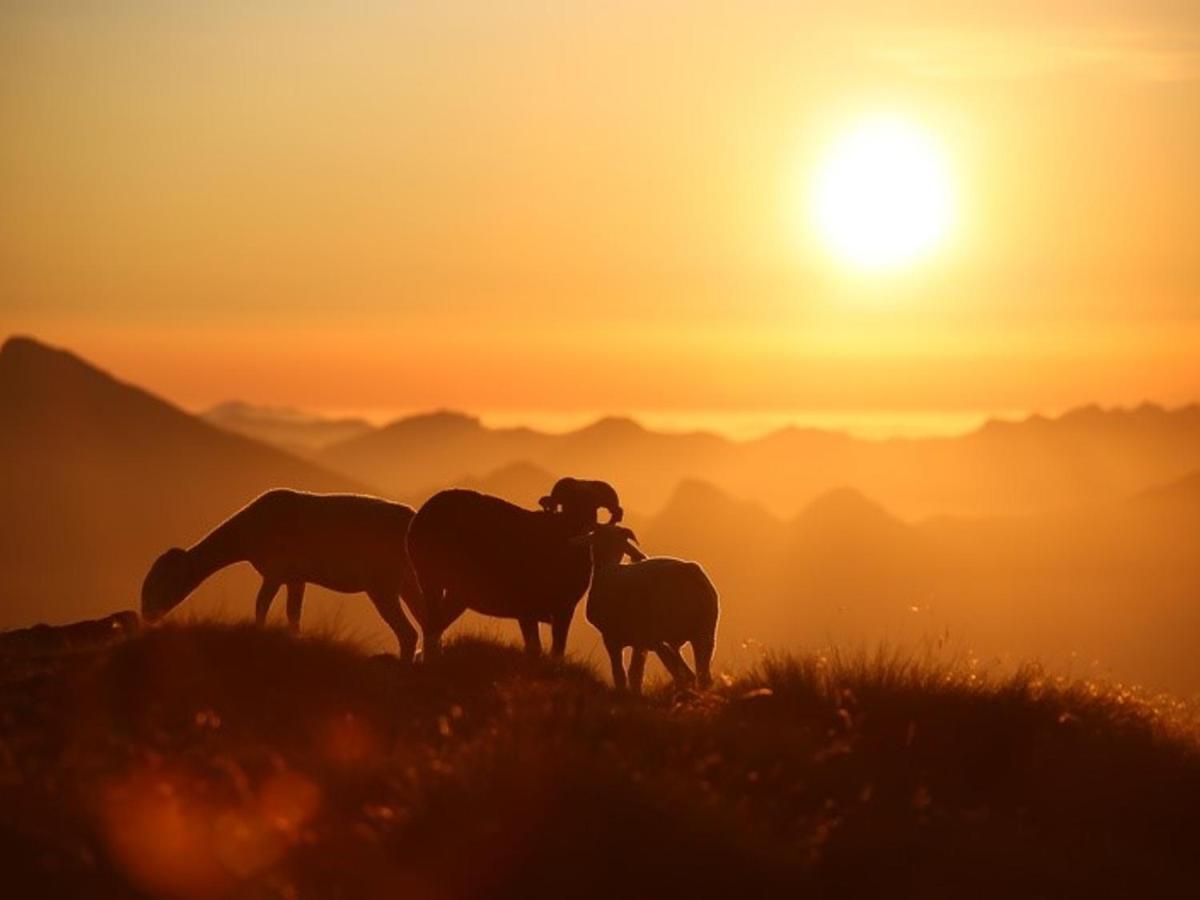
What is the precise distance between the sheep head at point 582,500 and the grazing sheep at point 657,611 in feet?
5.39

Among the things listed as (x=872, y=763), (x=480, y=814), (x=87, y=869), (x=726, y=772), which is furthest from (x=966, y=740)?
(x=87, y=869)

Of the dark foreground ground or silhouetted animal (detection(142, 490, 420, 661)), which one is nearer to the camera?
the dark foreground ground

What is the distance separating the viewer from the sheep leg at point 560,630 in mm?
23891

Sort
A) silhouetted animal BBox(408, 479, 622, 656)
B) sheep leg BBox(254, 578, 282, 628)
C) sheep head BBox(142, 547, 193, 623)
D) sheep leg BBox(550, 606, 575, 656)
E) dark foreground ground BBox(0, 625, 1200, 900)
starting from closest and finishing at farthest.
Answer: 1. dark foreground ground BBox(0, 625, 1200, 900)
2. sheep leg BBox(550, 606, 575, 656)
3. silhouetted animal BBox(408, 479, 622, 656)
4. sheep leg BBox(254, 578, 282, 628)
5. sheep head BBox(142, 547, 193, 623)

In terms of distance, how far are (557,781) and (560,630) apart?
1014 cm

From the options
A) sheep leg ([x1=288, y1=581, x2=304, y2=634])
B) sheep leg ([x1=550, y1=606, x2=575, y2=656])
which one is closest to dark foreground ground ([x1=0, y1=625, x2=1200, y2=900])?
sheep leg ([x1=550, y1=606, x2=575, y2=656])

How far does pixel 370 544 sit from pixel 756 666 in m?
7.25

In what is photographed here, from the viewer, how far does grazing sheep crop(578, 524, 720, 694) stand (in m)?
23.0

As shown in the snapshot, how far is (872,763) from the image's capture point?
17.6 meters

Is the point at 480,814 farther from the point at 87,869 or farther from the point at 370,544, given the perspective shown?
the point at 370,544

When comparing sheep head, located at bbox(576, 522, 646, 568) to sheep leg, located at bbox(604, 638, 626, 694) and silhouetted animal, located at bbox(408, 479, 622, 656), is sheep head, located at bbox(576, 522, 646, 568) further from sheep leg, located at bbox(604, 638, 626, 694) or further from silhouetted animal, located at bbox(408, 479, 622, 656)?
sheep leg, located at bbox(604, 638, 626, 694)

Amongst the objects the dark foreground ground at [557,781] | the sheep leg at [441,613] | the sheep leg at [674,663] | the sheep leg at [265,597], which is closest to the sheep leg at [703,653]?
the sheep leg at [674,663]

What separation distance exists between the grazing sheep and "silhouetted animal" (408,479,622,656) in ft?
3.63

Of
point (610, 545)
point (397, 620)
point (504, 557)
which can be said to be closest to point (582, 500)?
point (610, 545)
